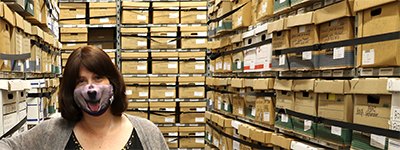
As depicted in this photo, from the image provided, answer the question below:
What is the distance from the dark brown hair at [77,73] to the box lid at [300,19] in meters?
1.59

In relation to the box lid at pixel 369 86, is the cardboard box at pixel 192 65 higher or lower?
higher

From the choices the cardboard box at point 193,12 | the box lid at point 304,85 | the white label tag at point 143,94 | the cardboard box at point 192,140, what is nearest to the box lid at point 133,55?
the white label tag at point 143,94

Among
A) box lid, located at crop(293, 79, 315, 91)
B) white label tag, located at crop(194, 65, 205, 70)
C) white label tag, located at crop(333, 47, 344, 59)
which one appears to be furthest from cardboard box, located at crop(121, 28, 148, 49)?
white label tag, located at crop(333, 47, 344, 59)

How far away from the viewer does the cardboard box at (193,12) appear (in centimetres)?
604

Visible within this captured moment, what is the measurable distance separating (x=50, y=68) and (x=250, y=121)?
8.12 feet

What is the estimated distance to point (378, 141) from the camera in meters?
1.84

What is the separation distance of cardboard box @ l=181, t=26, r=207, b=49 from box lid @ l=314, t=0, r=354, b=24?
3.82m

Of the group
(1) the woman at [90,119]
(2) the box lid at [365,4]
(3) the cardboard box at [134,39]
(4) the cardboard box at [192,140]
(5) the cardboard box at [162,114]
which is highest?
(3) the cardboard box at [134,39]

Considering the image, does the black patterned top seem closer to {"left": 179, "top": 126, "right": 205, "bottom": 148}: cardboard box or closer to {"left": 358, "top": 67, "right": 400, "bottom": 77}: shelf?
{"left": 358, "top": 67, "right": 400, "bottom": 77}: shelf

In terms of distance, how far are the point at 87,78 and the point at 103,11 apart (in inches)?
188

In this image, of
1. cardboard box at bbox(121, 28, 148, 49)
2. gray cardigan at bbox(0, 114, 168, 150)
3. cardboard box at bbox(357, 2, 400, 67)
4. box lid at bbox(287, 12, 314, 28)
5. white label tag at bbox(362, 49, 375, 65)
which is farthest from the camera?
cardboard box at bbox(121, 28, 148, 49)

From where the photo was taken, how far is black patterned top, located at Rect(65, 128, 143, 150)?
63.2 inches

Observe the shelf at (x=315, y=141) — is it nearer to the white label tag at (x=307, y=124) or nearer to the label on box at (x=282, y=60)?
the white label tag at (x=307, y=124)

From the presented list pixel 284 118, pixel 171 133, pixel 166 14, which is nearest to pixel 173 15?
pixel 166 14
